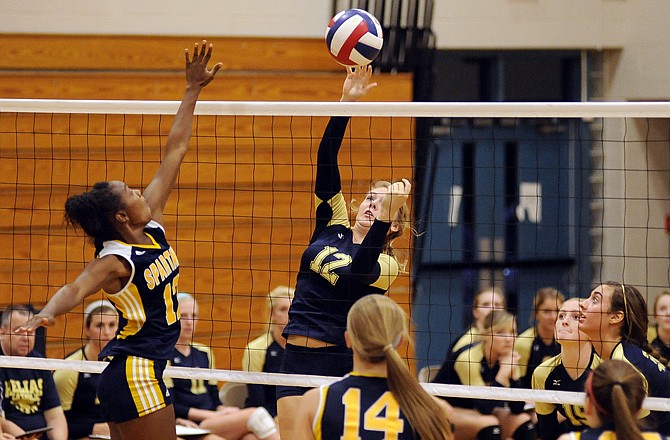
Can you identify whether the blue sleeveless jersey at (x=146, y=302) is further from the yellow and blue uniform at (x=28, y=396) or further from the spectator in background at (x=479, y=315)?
the spectator in background at (x=479, y=315)

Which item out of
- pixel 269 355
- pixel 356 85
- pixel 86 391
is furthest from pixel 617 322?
pixel 86 391

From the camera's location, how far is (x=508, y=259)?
10.7 m

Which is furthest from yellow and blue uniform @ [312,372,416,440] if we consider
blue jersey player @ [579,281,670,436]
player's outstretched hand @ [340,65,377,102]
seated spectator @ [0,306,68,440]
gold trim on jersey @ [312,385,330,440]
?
seated spectator @ [0,306,68,440]

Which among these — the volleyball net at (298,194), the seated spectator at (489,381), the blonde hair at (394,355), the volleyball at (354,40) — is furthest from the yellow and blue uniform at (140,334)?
the seated spectator at (489,381)

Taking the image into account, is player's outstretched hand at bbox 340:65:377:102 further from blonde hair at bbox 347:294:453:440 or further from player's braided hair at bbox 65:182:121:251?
blonde hair at bbox 347:294:453:440

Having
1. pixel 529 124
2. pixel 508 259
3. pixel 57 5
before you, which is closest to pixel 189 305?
pixel 57 5

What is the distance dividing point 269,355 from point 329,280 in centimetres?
230

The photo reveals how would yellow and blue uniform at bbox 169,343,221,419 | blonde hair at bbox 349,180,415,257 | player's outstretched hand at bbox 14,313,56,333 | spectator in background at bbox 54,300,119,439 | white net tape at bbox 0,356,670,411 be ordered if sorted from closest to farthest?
player's outstretched hand at bbox 14,313,56,333 → white net tape at bbox 0,356,670,411 → blonde hair at bbox 349,180,415,257 → spectator in background at bbox 54,300,119,439 → yellow and blue uniform at bbox 169,343,221,419

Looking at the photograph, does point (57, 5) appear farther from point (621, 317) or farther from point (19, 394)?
point (621, 317)

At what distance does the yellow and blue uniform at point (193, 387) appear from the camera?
23.2 ft

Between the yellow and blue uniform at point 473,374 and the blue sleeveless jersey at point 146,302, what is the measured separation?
2.82 metres

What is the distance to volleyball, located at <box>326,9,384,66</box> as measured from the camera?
211 inches

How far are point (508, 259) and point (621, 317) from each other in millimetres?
5520

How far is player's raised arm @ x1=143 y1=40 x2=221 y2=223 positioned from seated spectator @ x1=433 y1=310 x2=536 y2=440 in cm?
273
